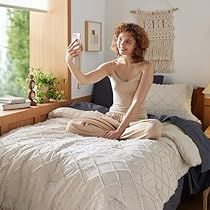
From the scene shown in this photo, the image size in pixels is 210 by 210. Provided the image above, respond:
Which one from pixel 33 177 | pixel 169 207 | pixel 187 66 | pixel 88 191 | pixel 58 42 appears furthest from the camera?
pixel 187 66

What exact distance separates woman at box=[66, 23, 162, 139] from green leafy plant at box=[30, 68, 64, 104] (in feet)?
1.62

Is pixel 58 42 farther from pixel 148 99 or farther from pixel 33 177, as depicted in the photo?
pixel 33 177

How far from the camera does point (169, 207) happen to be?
2.25 meters

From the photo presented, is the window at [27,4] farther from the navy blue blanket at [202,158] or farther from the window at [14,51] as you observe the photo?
the navy blue blanket at [202,158]

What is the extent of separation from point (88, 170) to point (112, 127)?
793mm

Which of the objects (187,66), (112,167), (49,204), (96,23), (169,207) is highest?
(96,23)

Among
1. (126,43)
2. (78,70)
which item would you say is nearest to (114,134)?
(78,70)

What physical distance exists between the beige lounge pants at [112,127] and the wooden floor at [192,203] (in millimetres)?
847

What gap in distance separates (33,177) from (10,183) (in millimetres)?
→ 149

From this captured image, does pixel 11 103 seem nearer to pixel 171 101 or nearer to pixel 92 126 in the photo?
pixel 92 126

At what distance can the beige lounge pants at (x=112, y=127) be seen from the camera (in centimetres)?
238

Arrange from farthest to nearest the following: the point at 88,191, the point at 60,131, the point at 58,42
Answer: the point at 58,42
the point at 60,131
the point at 88,191

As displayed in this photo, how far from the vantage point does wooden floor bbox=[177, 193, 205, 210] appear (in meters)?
2.91

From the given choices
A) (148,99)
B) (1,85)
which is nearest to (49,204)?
(148,99)
